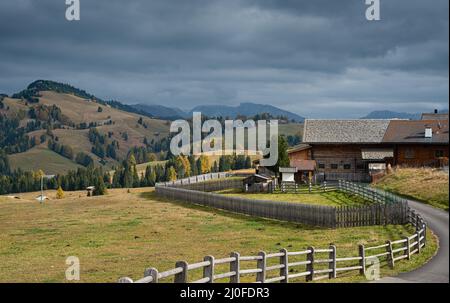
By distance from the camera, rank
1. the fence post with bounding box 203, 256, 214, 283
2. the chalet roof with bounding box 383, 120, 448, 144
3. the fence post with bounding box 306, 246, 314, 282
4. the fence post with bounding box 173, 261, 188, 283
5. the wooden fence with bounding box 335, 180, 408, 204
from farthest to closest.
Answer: the chalet roof with bounding box 383, 120, 448, 144 → the wooden fence with bounding box 335, 180, 408, 204 → the fence post with bounding box 306, 246, 314, 282 → the fence post with bounding box 203, 256, 214, 283 → the fence post with bounding box 173, 261, 188, 283

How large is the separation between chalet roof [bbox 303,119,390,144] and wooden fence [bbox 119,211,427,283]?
53995mm

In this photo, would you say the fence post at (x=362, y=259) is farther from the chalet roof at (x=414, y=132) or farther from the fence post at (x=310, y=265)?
the chalet roof at (x=414, y=132)

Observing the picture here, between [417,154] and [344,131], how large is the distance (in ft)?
51.4

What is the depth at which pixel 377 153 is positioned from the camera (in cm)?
8381

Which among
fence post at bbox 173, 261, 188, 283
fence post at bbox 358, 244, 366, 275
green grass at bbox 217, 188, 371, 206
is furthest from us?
green grass at bbox 217, 188, 371, 206

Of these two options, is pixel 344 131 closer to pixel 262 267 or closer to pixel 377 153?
pixel 377 153

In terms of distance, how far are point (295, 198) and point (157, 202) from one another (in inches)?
797

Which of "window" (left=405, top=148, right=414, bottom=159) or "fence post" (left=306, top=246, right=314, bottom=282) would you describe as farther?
"window" (left=405, top=148, right=414, bottom=159)

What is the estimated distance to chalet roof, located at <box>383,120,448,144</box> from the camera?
245 ft

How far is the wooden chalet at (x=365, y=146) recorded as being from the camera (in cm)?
7625

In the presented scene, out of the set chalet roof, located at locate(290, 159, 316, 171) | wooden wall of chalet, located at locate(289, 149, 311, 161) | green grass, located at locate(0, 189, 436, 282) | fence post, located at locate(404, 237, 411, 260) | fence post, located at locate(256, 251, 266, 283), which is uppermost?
wooden wall of chalet, located at locate(289, 149, 311, 161)

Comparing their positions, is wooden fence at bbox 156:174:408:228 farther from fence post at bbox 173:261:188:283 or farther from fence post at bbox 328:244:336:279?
fence post at bbox 173:261:188:283

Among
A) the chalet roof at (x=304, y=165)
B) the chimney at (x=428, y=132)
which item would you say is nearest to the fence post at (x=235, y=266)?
the chimney at (x=428, y=132)

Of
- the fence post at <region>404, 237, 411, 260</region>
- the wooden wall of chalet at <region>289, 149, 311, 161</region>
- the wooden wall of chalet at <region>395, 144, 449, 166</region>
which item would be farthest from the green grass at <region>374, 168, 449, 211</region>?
the wooden wall of chalet at <region>289, 149, 311, 161</region>
